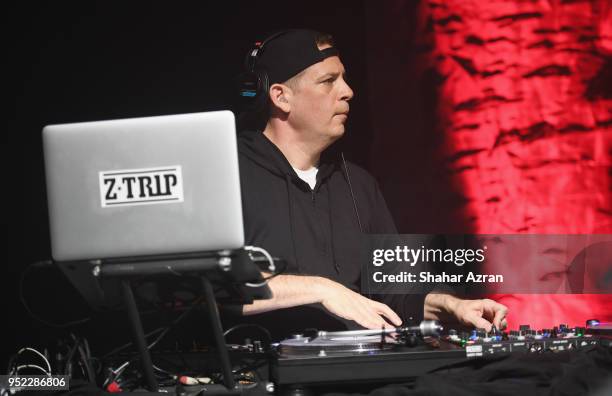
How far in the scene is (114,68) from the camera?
2.74 metres

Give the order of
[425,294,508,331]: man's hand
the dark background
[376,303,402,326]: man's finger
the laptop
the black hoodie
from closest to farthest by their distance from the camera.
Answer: the laptop < [376,303,402,326]: man's finger < [425,294,508,331]: man's hand < the black hoodie < the dark background

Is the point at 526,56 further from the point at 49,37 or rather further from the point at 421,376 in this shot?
the point at 49,37

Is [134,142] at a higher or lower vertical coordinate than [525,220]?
higher

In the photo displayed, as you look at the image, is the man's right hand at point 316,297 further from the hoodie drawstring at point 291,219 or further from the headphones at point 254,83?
the headphones at point 254,83

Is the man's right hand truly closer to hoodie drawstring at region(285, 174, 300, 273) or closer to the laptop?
hoodie drawstring at region(285, 174, 300, 273)

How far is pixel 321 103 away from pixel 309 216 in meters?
0.45

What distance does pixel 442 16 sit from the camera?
9.37ft

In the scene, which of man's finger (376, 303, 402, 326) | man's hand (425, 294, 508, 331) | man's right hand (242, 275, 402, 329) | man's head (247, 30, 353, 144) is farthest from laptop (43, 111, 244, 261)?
A: man's head (247, 30, 353, 144)

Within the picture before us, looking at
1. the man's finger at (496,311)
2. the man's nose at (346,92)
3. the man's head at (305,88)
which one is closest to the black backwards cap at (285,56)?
the man's head at (305,88)

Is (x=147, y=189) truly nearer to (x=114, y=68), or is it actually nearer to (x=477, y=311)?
(x=477, y=311)

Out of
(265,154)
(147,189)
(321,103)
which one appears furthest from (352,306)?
(147,189)

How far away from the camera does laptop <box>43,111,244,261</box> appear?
1.51 metres

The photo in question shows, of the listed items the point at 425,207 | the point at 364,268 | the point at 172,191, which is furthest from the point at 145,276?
the point at 425,207

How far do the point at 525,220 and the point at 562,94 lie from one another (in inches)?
21.4
